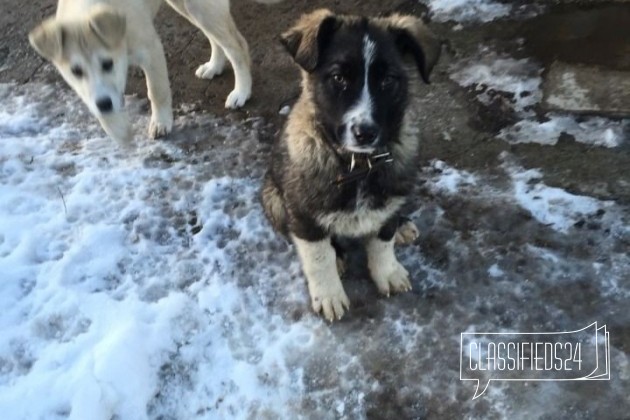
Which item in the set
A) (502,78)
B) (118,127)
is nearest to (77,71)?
(118,127)

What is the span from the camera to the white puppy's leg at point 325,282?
3.42m

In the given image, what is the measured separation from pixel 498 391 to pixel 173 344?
1.72 m

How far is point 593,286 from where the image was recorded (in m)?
3.56

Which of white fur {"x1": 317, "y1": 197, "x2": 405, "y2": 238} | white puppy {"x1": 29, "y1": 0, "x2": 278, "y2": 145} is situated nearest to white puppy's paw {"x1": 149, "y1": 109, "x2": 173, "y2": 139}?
white puppy {"x1": 29, "y1": 0, "x2": 278, "y2": 145}

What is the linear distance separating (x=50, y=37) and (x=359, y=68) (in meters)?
2.17

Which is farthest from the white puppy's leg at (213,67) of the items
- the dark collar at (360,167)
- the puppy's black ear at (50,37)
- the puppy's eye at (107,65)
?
the dark collar at (360,167)

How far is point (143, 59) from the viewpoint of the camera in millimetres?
4457

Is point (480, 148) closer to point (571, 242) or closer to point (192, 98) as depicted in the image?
point (571, 242)

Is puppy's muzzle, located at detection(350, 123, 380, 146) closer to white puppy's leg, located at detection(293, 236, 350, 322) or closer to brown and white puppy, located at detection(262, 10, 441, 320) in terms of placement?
brown and white puppy, located at detection(262, 10, 441, 320)

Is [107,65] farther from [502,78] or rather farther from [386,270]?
[502,78]

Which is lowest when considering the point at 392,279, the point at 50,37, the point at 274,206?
the point at 392,279

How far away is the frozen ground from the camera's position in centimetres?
327

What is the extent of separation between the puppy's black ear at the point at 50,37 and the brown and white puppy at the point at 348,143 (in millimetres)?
1562

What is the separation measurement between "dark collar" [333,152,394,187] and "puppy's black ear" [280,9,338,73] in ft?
1.60
